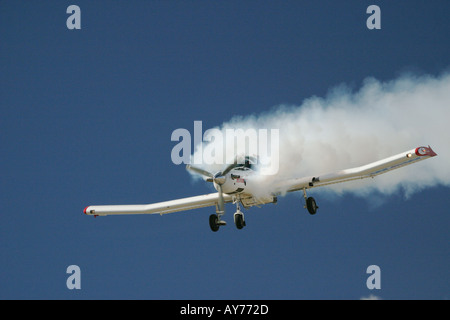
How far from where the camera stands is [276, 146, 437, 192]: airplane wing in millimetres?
42112

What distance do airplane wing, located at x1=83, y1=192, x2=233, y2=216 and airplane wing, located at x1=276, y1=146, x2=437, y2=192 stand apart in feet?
13.6

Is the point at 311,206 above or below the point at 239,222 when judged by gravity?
above

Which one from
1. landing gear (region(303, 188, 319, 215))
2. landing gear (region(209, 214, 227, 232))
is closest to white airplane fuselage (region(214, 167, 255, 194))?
landing gear (region(209, 214, 227, 232))

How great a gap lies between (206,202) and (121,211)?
668cm

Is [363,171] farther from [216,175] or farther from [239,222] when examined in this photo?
[216,175]

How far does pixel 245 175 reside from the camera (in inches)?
1730

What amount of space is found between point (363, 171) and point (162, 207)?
1398 centimetres

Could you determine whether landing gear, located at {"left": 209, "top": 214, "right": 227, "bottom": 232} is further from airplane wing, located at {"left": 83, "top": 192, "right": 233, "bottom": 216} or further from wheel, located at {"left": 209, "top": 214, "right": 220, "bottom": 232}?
airplane wing, located at {"left": 83, "top": 192, "right": 233, "bottom": 216}

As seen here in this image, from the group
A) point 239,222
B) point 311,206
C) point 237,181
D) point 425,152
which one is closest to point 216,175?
point 237,181

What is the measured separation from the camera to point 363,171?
44.6 metres

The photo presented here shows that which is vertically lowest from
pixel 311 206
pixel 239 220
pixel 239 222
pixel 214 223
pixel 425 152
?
pixel 239 222
